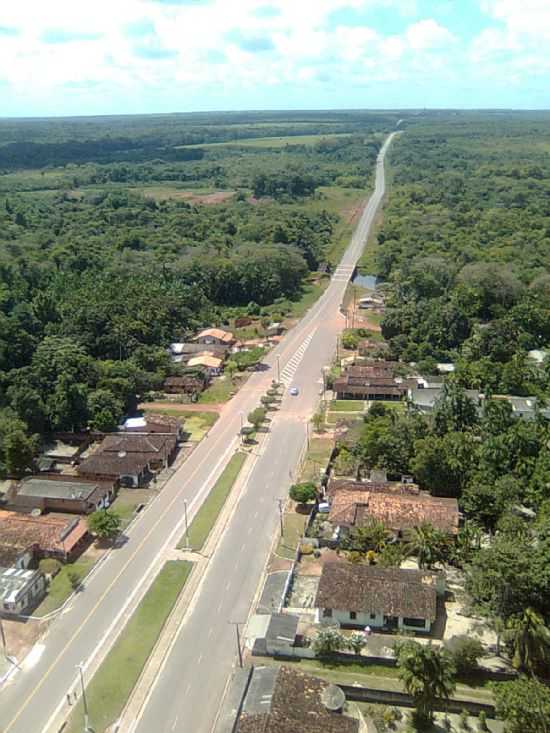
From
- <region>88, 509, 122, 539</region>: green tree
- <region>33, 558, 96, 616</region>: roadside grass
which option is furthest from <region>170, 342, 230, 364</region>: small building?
<region>33, 558, 96, 616</region>: roadside grass

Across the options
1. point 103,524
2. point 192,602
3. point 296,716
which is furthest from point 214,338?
point 296,716

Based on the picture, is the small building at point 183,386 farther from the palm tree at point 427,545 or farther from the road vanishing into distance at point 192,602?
the palm tree at point 427,545

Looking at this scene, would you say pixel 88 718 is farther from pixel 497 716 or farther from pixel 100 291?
pixel 100 291

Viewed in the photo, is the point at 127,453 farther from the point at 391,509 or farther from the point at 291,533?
the point at 391,509

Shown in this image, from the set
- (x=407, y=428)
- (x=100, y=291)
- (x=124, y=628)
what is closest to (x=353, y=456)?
(x=407, y=428)

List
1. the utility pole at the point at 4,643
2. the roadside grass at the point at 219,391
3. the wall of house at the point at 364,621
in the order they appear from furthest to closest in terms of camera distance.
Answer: the roadside grass at the point at 219,391
the wall of house at the point at 364,621
the utility pole at the point at 4,643

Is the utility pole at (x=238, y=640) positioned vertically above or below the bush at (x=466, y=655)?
below

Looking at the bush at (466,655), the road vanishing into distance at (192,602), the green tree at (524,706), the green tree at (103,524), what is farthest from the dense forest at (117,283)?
the green tree at (524,706)
